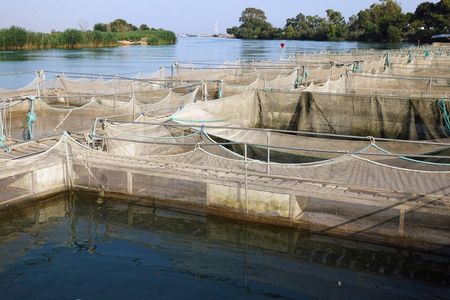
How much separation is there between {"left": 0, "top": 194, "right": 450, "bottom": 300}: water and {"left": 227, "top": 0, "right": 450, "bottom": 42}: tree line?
122 metres

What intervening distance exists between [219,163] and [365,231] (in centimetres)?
340

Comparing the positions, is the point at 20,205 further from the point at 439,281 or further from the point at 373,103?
the point at 373,103

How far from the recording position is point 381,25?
136 meters

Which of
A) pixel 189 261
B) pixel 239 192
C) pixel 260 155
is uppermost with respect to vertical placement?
pixel 260 155

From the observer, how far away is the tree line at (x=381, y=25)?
119 m

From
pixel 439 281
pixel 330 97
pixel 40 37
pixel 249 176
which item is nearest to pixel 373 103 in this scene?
pixel 330 97

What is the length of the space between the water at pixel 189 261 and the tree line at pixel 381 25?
122 metres

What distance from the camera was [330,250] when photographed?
9.06 metres

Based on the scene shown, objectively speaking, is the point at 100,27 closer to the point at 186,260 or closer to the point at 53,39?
the point at 53,39

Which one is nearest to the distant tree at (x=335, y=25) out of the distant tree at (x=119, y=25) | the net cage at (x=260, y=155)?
the distant tree at (x=119, y=25)

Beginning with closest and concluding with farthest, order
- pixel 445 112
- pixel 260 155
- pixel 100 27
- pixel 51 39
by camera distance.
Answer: pixel 260 155 → pixel 445 112 → pixel 51 39 → pixel 100 27

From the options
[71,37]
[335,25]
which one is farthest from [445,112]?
[335,25]

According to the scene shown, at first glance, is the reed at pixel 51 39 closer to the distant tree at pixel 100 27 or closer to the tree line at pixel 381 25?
the distant tree at pixel 100 27

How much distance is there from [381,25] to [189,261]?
13978 centimetres
